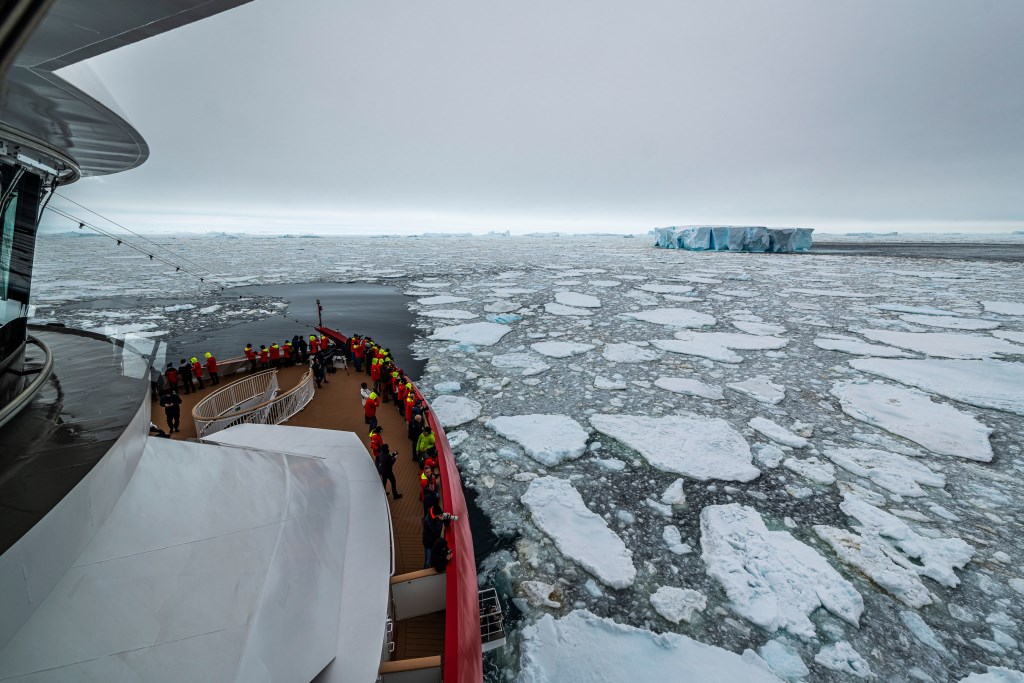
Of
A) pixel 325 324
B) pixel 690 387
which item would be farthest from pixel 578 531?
pixel 325 324

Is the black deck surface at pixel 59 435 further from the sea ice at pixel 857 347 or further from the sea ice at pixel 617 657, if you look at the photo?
the sea ice at pixel 857 347

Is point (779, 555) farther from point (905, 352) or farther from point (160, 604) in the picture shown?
point (905, 352)

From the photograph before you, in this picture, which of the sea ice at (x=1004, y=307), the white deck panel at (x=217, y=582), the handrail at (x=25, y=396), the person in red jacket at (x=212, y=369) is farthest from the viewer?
the sea ice at (x=1004, y=307)

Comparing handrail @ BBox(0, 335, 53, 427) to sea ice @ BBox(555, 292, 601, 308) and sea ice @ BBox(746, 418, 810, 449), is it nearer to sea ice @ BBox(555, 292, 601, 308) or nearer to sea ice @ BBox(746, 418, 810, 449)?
sea ice @ BBox(746, 418, 810, 449)

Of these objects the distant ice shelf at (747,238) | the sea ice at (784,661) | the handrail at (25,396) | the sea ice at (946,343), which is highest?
the distant ice shelf at (747,238)

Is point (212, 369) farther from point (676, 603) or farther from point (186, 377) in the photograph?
point (676, 603)

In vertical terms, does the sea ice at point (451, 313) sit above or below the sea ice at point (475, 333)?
above

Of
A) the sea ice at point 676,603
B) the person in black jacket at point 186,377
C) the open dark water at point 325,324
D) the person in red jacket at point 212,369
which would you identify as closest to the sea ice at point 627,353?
the open dark water at point 325,324
